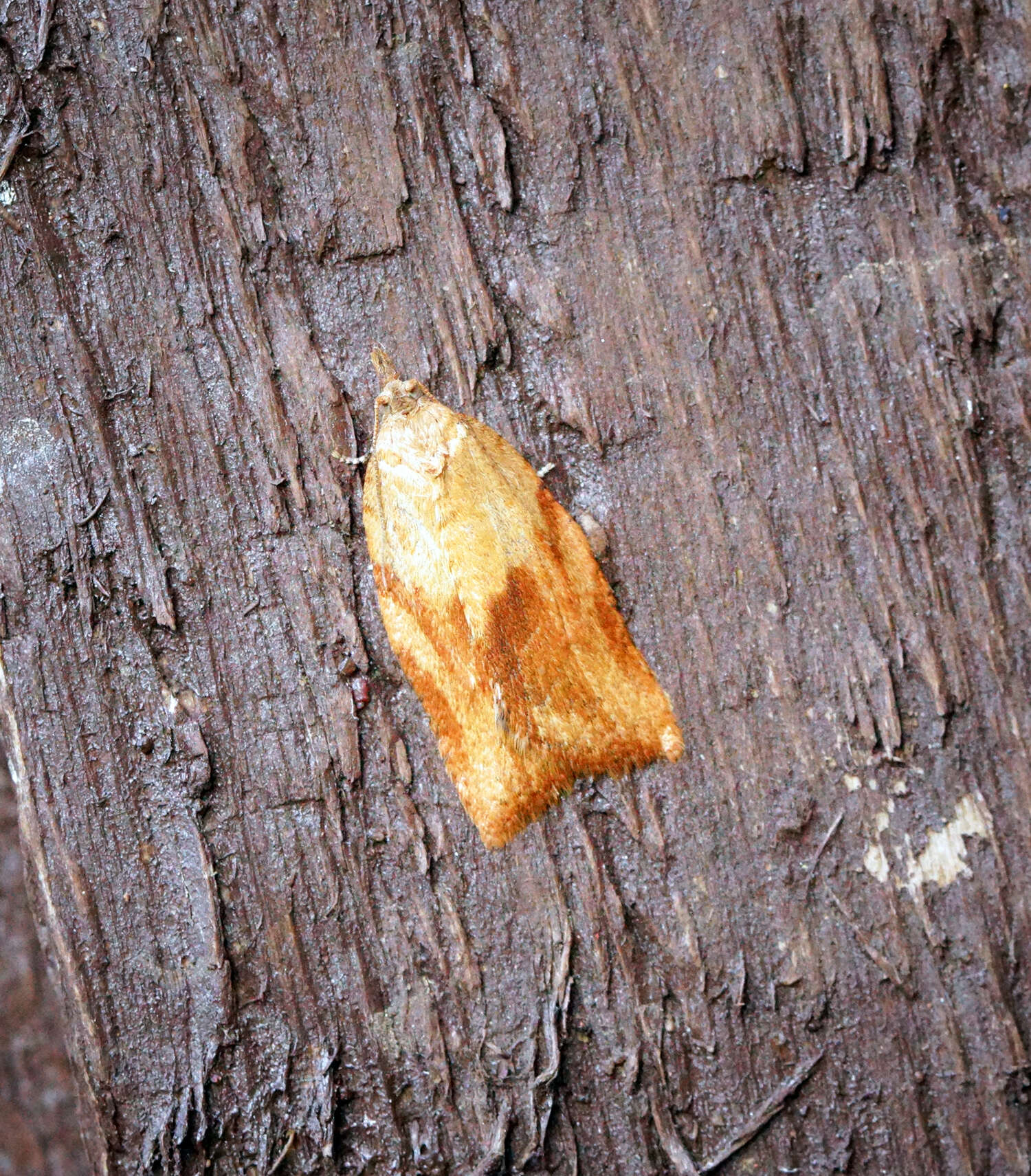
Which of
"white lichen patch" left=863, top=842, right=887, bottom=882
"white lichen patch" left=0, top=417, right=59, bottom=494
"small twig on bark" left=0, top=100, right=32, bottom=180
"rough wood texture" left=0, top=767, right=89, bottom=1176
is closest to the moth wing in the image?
"white lichen patch" left=863, top=842, right=887, bottom=882

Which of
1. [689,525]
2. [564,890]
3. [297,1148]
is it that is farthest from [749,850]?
[297,1148]

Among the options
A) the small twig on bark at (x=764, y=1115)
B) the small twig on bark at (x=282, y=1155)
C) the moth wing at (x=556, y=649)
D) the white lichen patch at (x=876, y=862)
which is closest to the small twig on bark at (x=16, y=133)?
the moth wing at (x=556, y=649)

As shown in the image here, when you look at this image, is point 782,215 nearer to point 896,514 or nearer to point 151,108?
point 896,514

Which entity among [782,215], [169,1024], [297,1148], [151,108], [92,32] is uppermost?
[92,32]

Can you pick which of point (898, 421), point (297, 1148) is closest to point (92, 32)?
point (898, 421)

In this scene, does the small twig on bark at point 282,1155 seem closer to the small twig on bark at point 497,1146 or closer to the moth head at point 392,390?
the small twig on bark at point 497,1146

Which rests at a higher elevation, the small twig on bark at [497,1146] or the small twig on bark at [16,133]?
the small twig on bark at [16,133]

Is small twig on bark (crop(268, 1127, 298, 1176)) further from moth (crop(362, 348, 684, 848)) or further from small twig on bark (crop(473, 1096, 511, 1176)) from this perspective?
moth (crop(362, 348, 684, 848))

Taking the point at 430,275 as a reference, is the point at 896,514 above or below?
below
